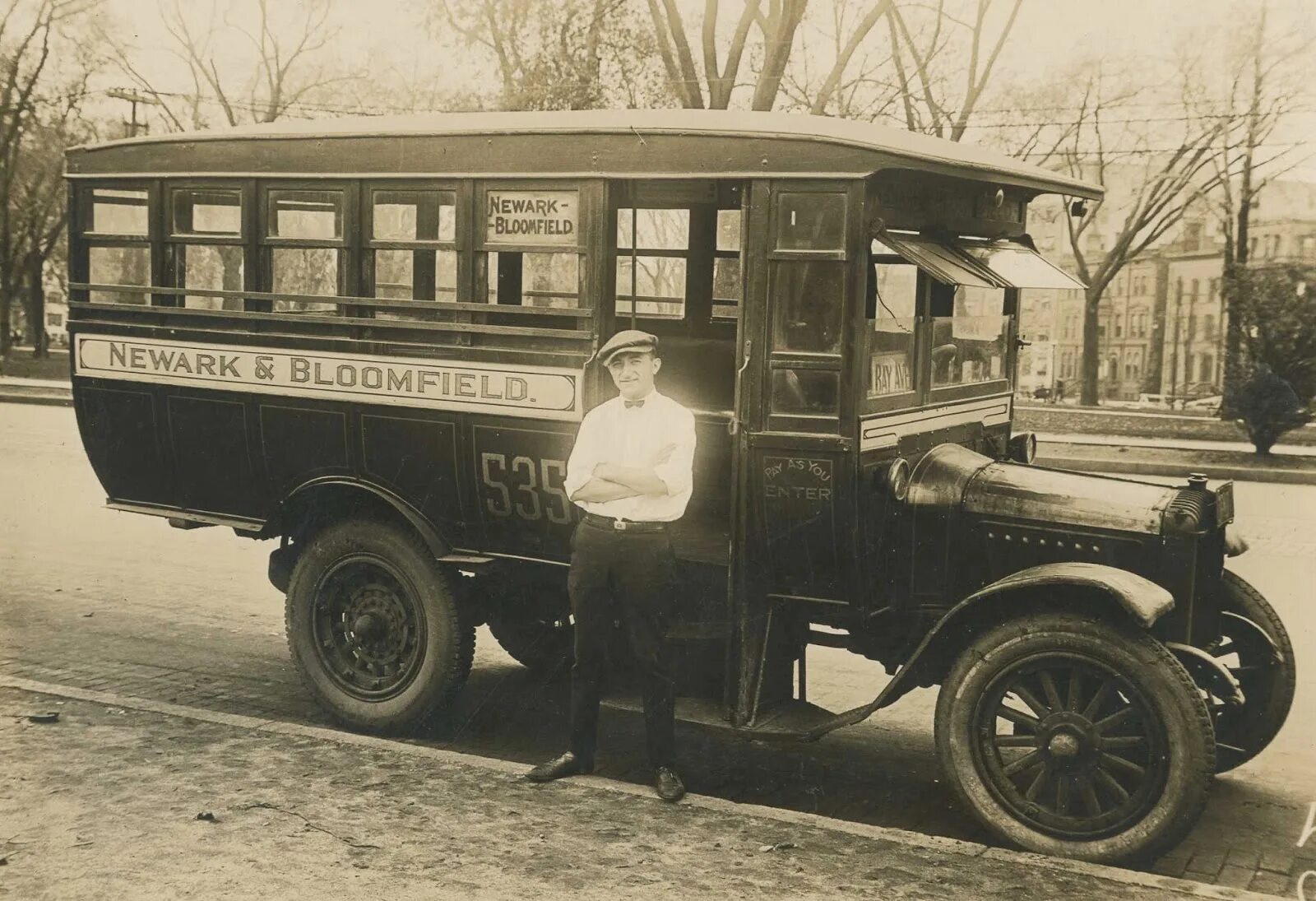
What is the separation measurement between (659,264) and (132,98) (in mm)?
25672

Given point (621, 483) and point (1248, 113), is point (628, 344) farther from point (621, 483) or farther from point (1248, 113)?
point (1248, 113)

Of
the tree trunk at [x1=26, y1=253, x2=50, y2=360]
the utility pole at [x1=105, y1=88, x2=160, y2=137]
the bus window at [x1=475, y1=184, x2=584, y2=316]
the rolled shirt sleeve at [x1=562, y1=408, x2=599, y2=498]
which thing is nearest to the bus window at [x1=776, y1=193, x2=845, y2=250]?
the bus window at [x1=475, y1=184, x2=584, y2=316]

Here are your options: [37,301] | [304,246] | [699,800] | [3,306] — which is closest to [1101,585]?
[699,800]

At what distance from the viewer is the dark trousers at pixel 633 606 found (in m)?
5.37

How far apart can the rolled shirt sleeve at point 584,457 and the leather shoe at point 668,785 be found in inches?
44.9

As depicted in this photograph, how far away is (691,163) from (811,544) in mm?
1583

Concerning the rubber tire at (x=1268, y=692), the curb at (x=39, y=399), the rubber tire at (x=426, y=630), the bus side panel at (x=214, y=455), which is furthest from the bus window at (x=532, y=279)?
the curb at (x=39, y=399)

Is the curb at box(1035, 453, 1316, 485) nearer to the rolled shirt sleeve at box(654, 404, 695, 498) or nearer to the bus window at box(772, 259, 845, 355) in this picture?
the bus window at box(772, 259, 845, 355)

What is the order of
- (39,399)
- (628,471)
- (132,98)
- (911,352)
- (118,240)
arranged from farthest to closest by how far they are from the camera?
(132,98) → (39,399) → (118,240) → (911,352) → (628,471)

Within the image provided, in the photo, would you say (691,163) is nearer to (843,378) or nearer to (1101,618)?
(843,378)

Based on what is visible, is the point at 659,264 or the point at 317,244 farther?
the point at 659,264

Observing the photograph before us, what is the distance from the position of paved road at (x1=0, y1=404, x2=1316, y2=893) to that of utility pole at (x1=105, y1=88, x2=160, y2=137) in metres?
18.1

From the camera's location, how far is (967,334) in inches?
257

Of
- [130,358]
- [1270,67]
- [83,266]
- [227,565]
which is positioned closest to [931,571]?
[130,358]
